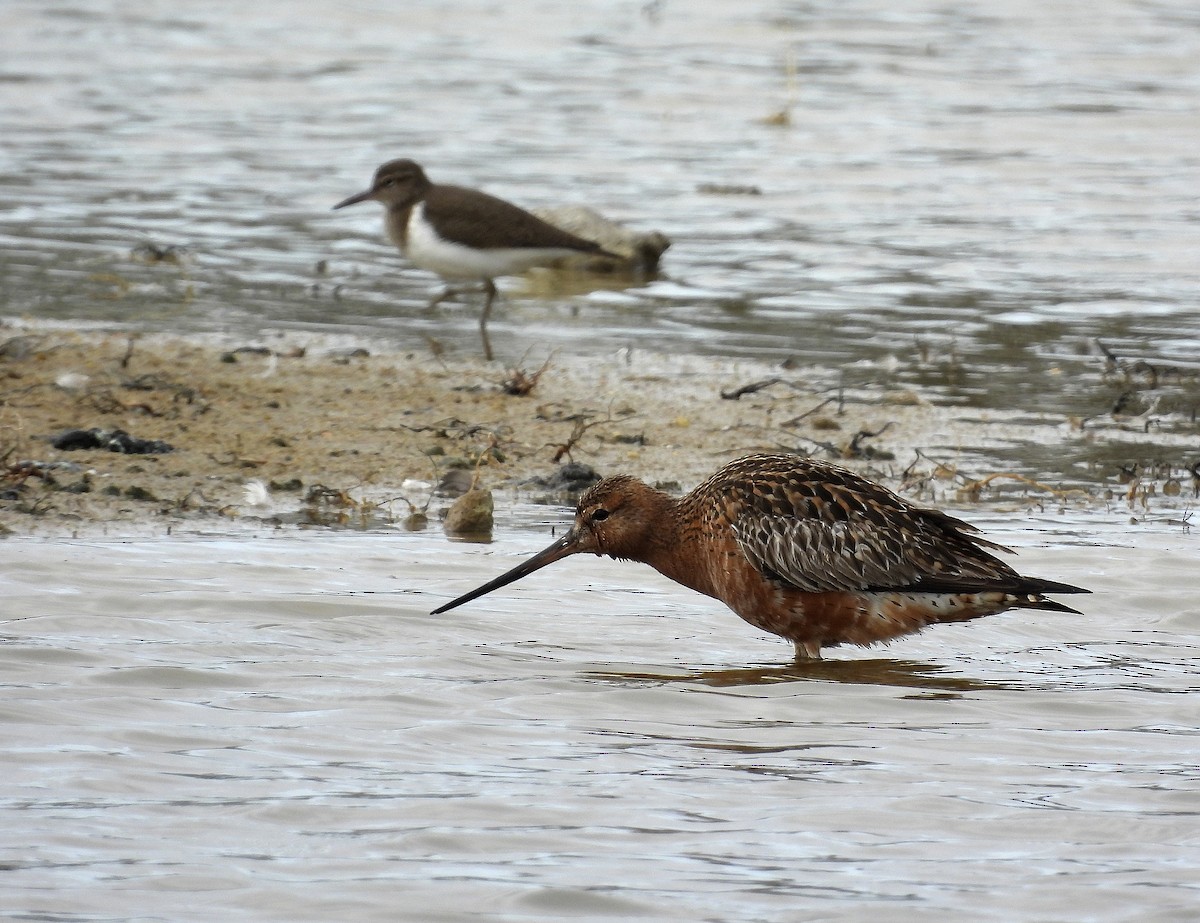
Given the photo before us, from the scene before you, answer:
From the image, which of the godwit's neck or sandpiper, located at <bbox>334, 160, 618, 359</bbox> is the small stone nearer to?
the godwit's neck

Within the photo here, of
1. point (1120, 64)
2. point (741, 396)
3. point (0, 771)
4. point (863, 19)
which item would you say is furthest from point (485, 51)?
point (0, 771)

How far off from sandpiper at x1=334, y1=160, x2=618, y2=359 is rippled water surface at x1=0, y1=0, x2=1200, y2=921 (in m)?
0.39

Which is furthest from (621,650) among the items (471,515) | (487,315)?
(487,315)

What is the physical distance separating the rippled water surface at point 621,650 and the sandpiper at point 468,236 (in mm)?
387

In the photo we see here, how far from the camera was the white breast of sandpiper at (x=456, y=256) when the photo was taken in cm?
1162

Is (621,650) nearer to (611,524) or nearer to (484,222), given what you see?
(611,524)

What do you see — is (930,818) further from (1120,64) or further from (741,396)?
(1120,64)

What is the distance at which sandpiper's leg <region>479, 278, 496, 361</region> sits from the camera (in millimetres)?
10820

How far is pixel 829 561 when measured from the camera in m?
6.48

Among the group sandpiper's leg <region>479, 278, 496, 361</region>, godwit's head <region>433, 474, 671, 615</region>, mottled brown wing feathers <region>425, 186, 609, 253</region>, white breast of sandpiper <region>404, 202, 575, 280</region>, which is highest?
mottled brown wing feathers <region>425, 186, 609, 253</region>

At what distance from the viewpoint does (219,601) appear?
21.2 ft

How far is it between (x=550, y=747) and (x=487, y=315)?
21.2ft

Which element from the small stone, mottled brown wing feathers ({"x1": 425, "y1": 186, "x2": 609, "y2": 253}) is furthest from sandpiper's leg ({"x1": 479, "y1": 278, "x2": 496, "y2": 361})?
the small stone

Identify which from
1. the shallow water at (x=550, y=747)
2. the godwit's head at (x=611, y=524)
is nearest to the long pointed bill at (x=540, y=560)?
the godwit's head at (x=611, y=524)
